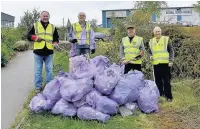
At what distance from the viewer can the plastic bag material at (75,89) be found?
7.04 metres

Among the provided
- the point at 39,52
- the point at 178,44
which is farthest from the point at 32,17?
the point at 39,52

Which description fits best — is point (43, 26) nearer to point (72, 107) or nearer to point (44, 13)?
Answer: point (44, 13)

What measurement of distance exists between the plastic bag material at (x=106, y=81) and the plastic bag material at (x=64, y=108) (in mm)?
626

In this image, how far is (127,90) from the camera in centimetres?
747

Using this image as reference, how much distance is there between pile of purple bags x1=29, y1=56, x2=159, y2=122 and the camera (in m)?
7.04

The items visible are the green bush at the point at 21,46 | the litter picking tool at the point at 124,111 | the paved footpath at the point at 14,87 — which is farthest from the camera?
the green bush at the point at 21,46

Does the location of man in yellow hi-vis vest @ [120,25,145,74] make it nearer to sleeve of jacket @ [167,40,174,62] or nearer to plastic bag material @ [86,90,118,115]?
sleeve of jacket @ [167,40,174,62]

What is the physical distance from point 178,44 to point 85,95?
16.1 feet

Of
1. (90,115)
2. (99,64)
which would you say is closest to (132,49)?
(99,64)

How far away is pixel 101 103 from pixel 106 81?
477 millimetres

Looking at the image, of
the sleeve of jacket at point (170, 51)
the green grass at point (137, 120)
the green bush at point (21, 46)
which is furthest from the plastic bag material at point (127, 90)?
the green bush at point (21, 46)

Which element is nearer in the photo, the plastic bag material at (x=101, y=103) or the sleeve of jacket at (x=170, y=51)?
the plastic bag material at (x=101, y=103)

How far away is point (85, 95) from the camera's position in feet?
23.7

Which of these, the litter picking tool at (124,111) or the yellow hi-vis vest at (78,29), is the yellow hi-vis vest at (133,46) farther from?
the litter picking tool at (124,111)
